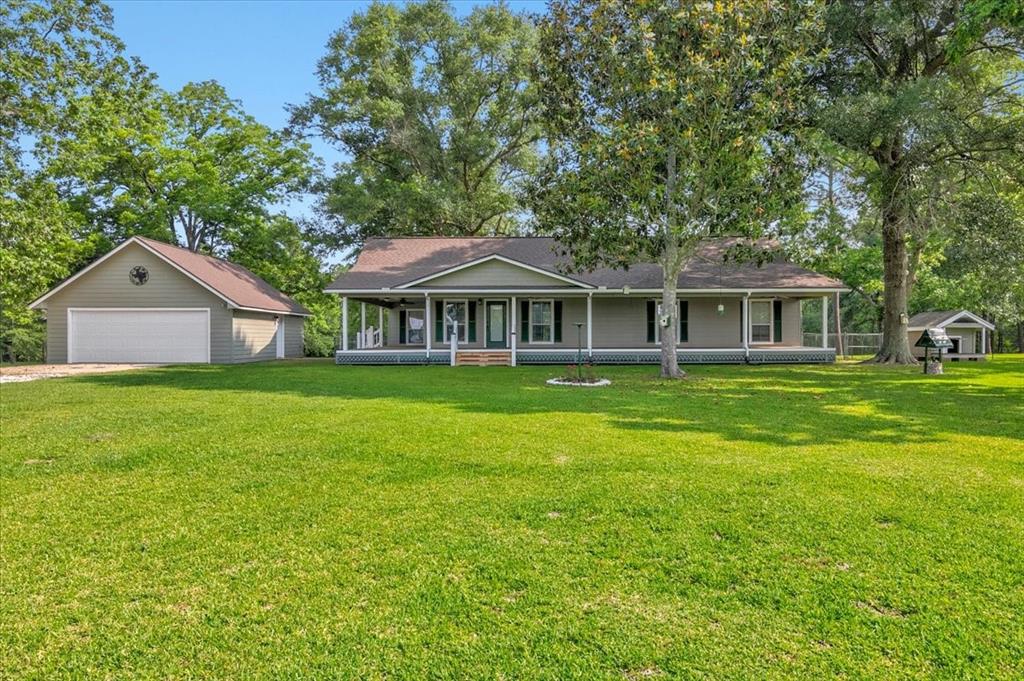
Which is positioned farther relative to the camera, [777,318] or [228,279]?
[228,279]

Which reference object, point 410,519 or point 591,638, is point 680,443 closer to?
point 410,519

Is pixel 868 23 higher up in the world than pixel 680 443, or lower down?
higher up

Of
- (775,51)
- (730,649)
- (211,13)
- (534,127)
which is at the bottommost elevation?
(730,649)

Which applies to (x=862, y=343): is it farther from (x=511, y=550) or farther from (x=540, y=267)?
(x=511, y=550)

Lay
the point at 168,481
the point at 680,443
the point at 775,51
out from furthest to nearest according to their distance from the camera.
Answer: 1. the point at 775,51
2. the point at 680,443
3. the point at 168,481

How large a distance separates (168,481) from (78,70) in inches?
799

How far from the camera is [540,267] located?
21.4 m

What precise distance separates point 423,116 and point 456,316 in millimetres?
13567

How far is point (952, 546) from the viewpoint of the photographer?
12.6 feet

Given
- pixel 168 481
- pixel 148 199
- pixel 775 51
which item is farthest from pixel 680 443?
pixel 148 199

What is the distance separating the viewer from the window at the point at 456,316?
2214cm

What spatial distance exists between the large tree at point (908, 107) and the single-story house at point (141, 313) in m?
21.0

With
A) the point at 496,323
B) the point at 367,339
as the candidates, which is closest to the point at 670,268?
the point at 496,323

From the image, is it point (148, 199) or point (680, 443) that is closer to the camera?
point (680, 443)
